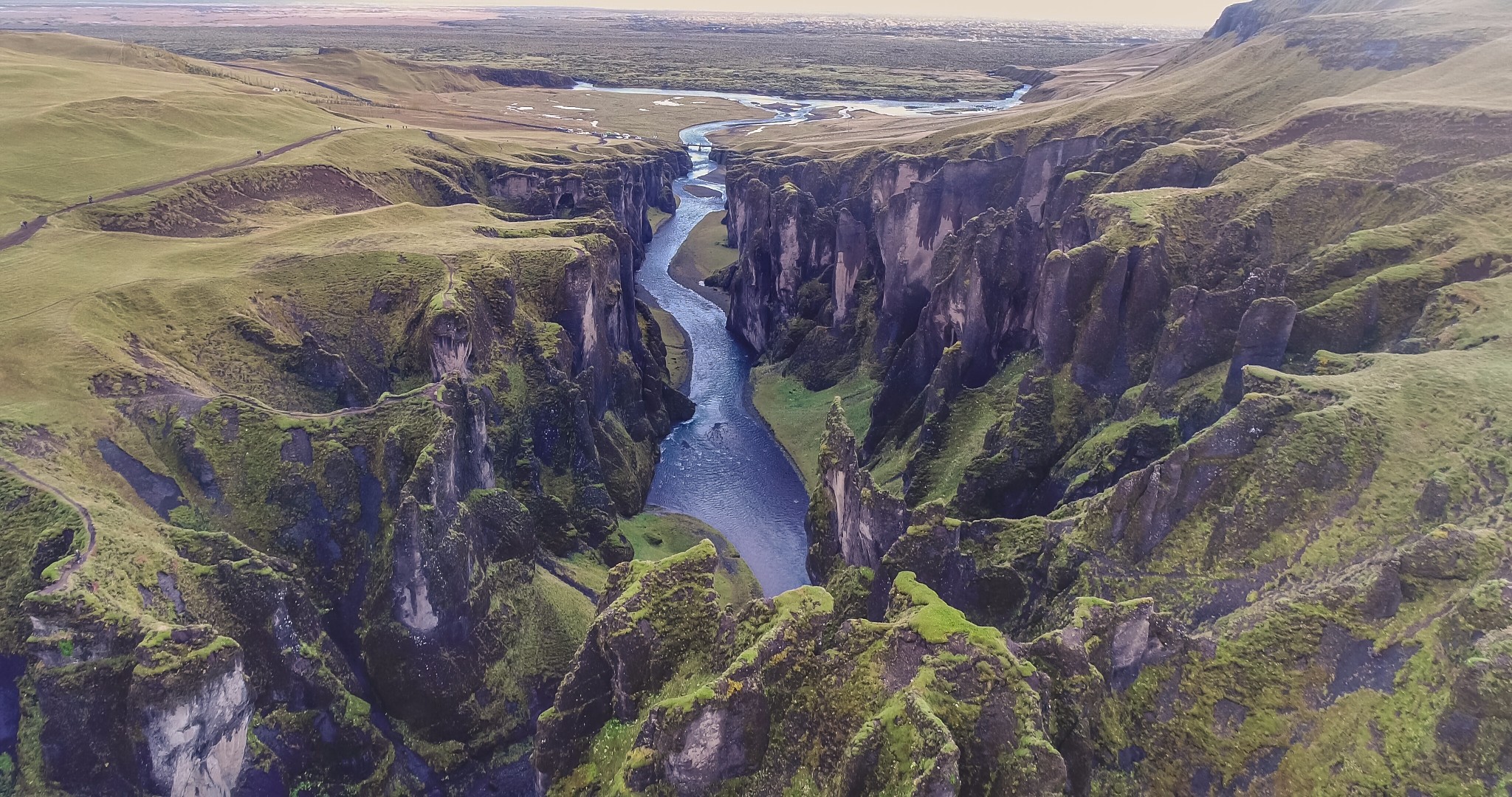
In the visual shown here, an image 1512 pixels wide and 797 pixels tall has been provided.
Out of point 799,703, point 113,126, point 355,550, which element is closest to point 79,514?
point 355,550

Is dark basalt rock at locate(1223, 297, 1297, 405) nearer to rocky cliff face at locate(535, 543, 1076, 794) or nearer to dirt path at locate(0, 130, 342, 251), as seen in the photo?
rocky cliff face at locate(535, 543, 1076, 794)

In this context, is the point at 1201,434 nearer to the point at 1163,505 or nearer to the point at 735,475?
the point at 1163,505

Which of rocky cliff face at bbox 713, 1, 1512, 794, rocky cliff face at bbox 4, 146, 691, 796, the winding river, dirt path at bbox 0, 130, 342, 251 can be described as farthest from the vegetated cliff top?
dirt path at bbox 0, 130, 342, 251

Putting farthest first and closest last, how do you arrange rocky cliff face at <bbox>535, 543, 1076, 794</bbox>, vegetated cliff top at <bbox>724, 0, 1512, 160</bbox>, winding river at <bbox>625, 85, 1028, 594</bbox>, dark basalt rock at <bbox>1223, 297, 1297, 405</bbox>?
vegetated cliff top at <bbox>724, 0, 1512, 160</bbox>, winding river at <bbox>625, 85, 1028, 594</bbox>, dark basalt rock at <bbox>1223, 297, 1297, 405</bbox>, rocky cliff face at <bbox>535, 543, 1076, 794</bbox>

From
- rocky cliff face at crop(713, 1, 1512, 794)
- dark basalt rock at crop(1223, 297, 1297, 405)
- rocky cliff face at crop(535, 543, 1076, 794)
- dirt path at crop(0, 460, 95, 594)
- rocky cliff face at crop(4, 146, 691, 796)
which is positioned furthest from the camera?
dark basalt rock at crop(1223, 297, 1297, 405)

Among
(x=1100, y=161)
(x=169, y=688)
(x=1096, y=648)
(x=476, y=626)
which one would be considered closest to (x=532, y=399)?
(x=476, y=626)

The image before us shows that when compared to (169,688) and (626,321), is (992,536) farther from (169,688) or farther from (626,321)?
(626,321)
